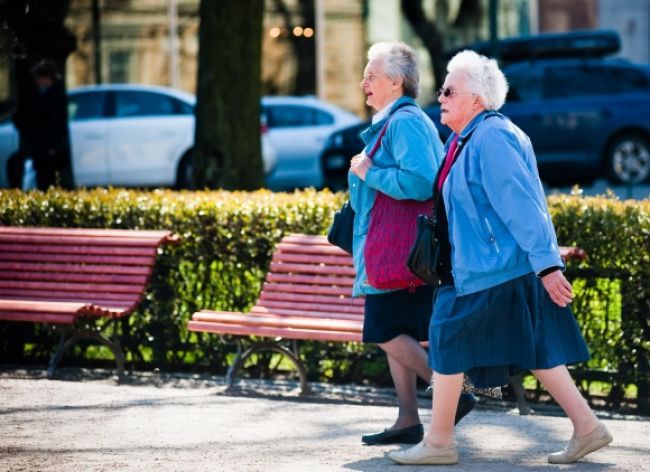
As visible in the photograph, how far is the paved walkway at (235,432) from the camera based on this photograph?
5.98 m

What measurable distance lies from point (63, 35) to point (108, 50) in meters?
11.9

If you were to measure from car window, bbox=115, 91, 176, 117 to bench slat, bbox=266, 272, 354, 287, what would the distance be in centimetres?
1132

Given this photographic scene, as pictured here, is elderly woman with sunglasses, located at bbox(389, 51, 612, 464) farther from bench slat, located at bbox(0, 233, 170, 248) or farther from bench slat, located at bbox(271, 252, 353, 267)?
bench slat, located at bbox(0, 233, 170, 248)

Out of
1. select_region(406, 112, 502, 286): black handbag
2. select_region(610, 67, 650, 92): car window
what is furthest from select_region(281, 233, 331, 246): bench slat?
select_region(610, 67, 650, 92): car window

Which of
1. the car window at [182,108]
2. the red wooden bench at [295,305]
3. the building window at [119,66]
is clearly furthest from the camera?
the building window at [119,66]

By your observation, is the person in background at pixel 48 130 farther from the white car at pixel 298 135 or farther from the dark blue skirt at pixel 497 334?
the dark blue skirt at pixel 497 334

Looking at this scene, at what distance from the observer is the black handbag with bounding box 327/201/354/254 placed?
255 inches

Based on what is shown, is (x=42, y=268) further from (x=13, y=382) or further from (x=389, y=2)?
(x=389, y=2)

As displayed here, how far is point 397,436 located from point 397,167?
1197 millimetres

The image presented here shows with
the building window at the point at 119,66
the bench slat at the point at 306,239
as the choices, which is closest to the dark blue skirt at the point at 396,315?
the bench slat at the point at 306,239

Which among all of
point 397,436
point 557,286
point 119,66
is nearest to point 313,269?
point 397,436

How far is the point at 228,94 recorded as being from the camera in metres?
11.2

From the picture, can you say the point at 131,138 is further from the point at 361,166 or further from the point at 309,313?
the point at 361,166

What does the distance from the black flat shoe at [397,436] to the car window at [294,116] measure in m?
13.8
